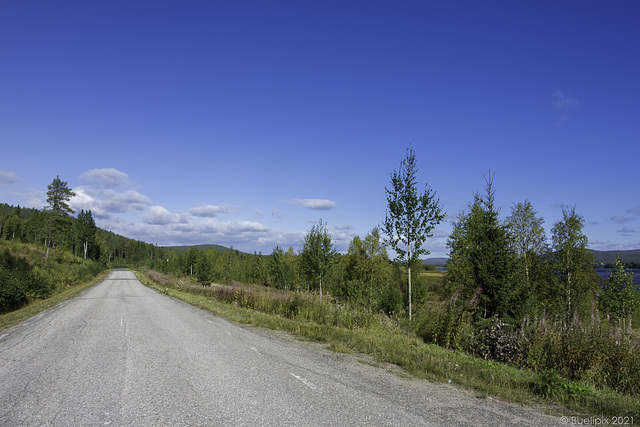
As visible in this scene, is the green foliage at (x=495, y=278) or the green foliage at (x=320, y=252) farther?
the green foliage at (x=320, y=252)

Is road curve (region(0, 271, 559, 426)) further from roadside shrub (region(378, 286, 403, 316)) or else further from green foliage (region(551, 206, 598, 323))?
green foliage (region(551, 206, 598, 323))

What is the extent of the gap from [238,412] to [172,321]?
11.0 metres

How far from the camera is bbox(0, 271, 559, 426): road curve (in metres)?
4.61

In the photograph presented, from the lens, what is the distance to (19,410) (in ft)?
16.0

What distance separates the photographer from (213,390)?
5664 mm

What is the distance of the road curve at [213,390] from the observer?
461 centimetres

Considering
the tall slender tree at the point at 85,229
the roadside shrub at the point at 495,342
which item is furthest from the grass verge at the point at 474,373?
the tall slender tree at the point at 85,229

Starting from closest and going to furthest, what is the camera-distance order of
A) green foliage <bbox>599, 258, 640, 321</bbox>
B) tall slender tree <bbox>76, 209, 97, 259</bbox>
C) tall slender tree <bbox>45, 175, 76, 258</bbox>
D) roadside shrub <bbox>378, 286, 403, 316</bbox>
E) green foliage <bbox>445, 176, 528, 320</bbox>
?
green foliage <bbox>445, 176, 528, 320</bbox> < roadside shrub <bbox>378, 286, 403, 316</bbox> < green foliage <bbox>599, 258, 640, 321</bbox> < tall slender tree <bbox>45, 175, 76, 258</bbox> < tall slender tree <bbox>76, 209, 97, 259</bbox>

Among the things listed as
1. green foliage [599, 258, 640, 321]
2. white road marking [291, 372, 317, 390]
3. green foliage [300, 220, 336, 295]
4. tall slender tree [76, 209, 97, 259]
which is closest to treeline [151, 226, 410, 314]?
green foliage [300, 220, 336, 295]

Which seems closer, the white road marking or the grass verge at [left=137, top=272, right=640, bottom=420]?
the grass verge at [left=137, top=272, right=640, bottom=420]

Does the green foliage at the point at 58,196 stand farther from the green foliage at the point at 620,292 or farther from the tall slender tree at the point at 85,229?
the green foliage at the point at 620,292

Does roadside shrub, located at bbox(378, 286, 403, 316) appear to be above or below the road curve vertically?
below

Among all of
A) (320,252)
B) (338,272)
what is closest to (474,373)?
(320,252)

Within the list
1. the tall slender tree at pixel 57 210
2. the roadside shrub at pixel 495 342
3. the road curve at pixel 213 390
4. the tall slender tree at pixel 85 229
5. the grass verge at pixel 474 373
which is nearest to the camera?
the road curve at pixel 213 390
